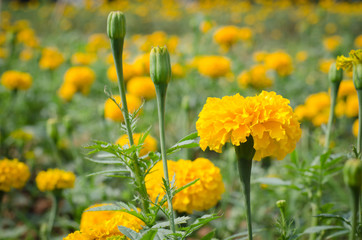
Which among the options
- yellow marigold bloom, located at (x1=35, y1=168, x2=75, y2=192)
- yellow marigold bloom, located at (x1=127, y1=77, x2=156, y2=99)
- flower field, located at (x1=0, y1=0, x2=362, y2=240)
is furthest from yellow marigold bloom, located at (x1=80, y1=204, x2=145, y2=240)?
yellow marigold bloom, located at (x1=127, y1=77, x2=156, y2=99)

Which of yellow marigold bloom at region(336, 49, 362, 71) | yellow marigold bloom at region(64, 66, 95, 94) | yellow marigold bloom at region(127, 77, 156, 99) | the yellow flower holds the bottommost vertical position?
the yellow flower

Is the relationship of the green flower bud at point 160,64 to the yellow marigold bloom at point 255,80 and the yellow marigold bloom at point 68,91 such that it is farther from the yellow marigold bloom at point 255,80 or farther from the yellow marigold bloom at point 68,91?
the yellow marigold bloom at point 68,91

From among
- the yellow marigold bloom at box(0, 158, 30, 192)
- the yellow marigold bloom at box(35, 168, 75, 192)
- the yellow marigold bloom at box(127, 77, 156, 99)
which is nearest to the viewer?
the yellow marigold bloom at box(0, 158, 30, 192)

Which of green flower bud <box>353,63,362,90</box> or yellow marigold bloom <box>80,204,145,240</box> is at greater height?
green flower bud <box>353,63,362,90</box>

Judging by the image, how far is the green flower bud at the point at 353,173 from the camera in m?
0.64

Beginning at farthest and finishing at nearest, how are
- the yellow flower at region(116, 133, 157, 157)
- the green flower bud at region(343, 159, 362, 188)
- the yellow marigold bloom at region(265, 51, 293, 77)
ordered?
1. the yellow marigold bloom at region(265, 51, 293, 77)
2. the yellow flower at region(116, 133, 157, 157)
3. the green flower bud at region(343, 159, 362, 188)

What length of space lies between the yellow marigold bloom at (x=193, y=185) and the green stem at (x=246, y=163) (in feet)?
0.67

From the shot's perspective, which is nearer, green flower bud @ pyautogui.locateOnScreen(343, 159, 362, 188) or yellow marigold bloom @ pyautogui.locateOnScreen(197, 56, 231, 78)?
green flower bud @ pyautogui.locateOnScreen(343, 159, 362, 188)

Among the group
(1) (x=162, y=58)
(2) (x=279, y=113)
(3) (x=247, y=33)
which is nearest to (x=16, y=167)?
(1) (x=162, y=58)

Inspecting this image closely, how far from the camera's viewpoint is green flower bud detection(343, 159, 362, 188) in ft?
2.09

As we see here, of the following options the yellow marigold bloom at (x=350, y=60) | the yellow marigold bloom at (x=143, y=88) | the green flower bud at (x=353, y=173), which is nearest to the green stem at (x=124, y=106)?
the green flower bud at (x=353, y=173)

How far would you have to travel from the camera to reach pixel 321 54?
4.89 meters

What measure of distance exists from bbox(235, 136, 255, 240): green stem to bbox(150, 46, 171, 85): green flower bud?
24cm

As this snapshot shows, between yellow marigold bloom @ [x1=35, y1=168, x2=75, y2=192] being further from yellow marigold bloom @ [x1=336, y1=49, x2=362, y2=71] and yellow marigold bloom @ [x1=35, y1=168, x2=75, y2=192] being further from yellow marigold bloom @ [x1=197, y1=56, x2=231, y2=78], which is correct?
yellow marigold bloom @ [x1=197, y1=56, x2=231, y2=78]
